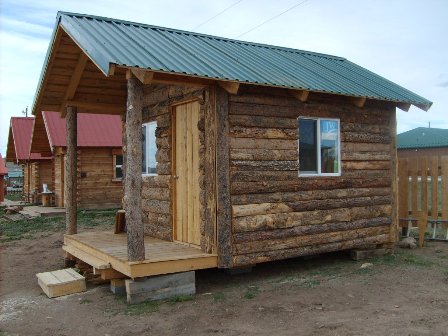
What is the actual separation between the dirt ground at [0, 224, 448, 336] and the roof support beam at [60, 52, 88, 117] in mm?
3627

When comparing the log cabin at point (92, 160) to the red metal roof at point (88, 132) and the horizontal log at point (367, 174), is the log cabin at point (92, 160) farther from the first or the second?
the horizontal log at point (367, 174)

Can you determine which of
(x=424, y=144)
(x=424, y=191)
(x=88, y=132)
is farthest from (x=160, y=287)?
(x=424, y=144)

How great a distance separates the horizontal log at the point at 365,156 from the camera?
9766mm

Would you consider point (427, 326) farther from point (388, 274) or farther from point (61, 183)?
point (61, 183)

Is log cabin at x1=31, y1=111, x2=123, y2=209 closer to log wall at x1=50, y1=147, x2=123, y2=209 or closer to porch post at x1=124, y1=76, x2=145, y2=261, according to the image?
log wall at x1=50, y1=147, x2=123, y2=209

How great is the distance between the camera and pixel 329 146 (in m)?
9.57

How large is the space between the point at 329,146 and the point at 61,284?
17.8 ft

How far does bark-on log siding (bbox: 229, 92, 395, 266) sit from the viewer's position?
8219 millimetres

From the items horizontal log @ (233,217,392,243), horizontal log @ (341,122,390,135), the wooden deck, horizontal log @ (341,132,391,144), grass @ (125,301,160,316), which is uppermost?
horizontal log @ (341,122,390,135)

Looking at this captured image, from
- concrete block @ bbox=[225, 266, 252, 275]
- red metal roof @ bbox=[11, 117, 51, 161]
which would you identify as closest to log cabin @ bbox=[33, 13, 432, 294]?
concrete block @ bbox=[225, 266, 252, 275]

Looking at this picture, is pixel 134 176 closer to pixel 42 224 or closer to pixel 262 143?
pixel 262 143

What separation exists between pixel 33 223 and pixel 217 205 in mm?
12095

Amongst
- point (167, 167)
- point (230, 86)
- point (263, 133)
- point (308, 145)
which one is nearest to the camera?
point (230, 86)

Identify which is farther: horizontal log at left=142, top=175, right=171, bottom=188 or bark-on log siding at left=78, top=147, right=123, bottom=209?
bark-on log siding at left=78, top=147, right=123, bottom=209
